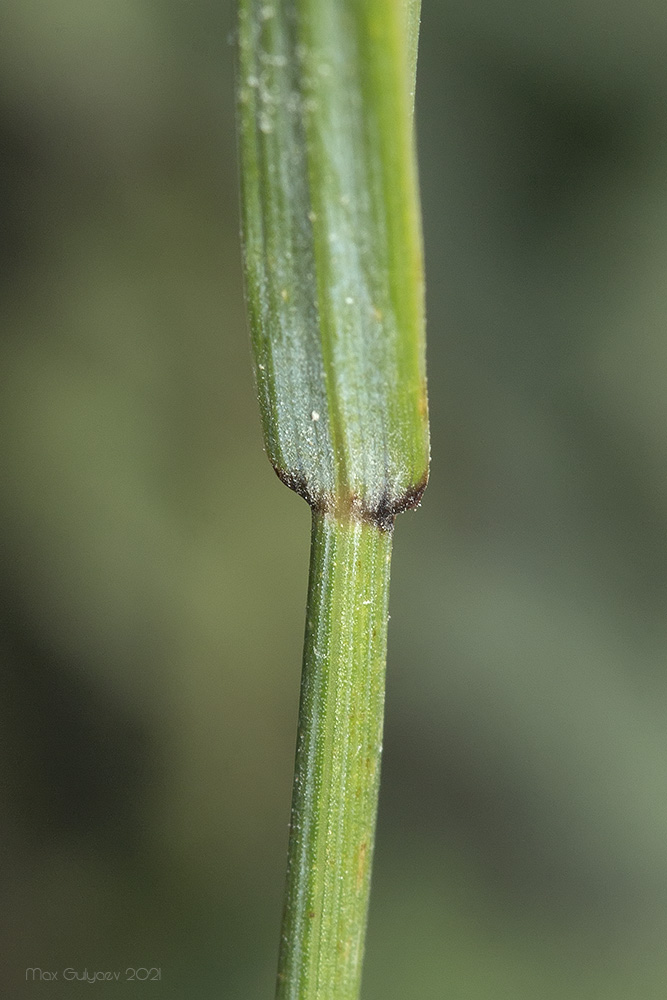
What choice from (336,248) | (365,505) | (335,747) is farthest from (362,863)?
(336,248)

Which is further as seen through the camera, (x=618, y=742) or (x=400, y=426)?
(x=618, y=742)

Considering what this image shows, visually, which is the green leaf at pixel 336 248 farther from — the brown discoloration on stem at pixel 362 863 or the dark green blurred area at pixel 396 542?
the dark green blurred area at pixel 396 542

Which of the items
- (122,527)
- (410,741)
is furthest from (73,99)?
(410,741)

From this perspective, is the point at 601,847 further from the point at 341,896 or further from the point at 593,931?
the point at 341,896

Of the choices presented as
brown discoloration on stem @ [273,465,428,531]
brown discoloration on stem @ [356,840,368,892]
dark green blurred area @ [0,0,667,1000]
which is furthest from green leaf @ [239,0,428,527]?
dark green blurred area @ [0,0,667,1000]

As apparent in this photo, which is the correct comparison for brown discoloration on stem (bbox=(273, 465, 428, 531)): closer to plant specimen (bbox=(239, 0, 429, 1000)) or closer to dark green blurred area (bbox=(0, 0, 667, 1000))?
plant specimen (bbox=(239, 0, 429, 1000))

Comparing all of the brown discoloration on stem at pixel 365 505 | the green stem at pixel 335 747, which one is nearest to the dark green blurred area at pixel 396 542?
the green stem at pixel 335 747

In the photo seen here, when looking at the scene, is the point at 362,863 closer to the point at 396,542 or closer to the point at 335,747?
the point at 335,747
